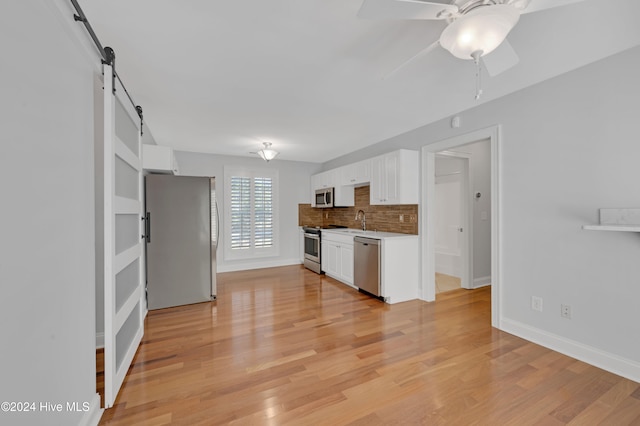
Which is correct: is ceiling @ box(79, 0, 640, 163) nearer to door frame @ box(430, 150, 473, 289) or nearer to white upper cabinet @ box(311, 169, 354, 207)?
door frame @ box(430, 150, 473, 289)

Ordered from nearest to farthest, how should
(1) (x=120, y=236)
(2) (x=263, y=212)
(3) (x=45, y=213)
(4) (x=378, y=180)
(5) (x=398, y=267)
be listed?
(3) (x=45, y=213) < (1) (x=120, y=236) < (5) (x=398, y=267) < (4) (x=378, y=180) < (2) (x=263, y=212)

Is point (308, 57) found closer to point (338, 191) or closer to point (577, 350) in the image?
point (577, 350)

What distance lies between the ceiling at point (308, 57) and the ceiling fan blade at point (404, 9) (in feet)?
1.36

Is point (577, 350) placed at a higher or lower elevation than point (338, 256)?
lower

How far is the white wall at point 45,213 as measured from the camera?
96cm

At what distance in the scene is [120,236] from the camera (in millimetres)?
2066

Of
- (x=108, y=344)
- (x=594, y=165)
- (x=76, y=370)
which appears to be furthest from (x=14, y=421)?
(x=594, y=165)

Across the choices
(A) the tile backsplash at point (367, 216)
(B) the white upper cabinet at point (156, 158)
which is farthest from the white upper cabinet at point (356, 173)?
(B) the white upper cabinet at point (156, 158)

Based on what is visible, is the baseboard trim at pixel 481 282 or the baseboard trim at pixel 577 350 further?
the baseboard trim at pixel 481 282

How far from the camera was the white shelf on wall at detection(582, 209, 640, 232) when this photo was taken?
196 cm

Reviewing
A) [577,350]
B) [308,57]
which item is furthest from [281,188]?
[577,350]

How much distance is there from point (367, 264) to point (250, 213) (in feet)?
10.0

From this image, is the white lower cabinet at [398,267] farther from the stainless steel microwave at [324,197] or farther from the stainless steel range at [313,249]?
the stainless steel microwave at [324,197]

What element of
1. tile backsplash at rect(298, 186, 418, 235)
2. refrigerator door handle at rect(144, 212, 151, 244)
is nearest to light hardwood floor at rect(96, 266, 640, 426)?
refrigerator door handle at rect(144, 212, 151, 244)
